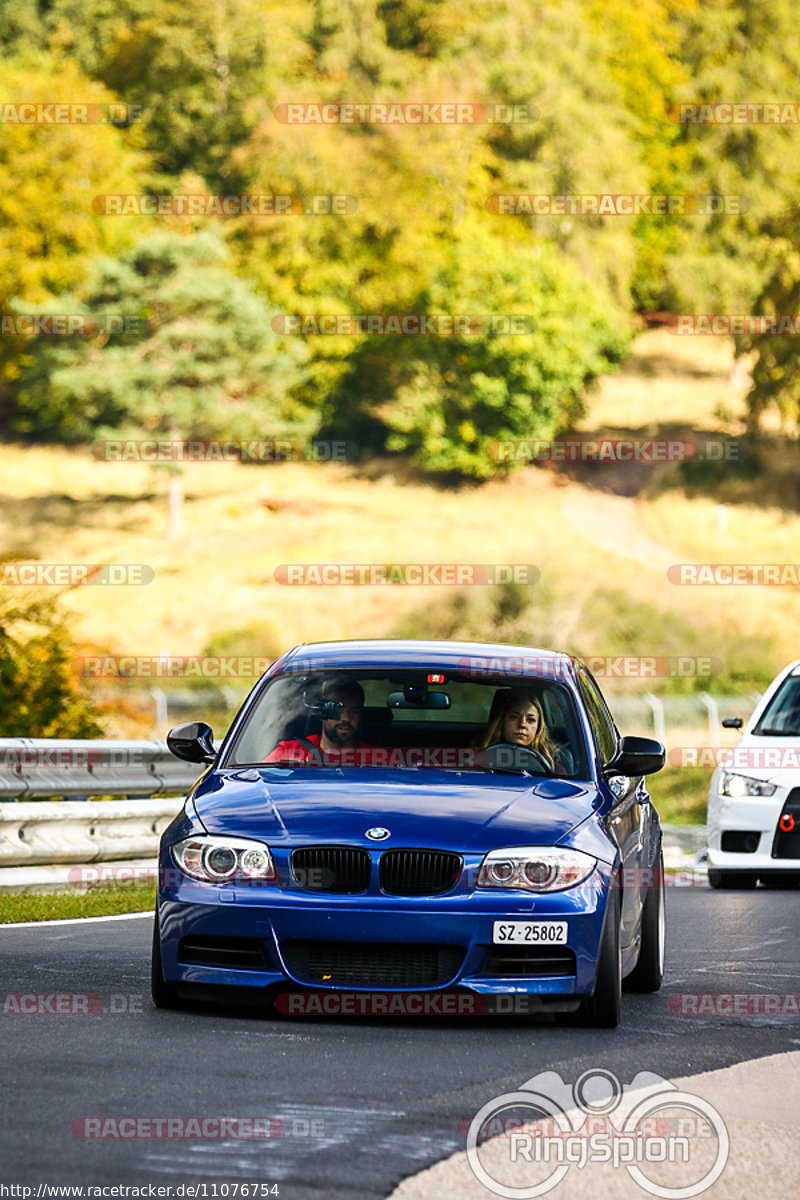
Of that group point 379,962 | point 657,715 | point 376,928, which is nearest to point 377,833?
point 376,928

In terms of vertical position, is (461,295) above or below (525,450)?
above

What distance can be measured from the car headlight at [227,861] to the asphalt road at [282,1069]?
546 millimetres

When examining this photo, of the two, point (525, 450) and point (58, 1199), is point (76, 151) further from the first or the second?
point (58, 1199)

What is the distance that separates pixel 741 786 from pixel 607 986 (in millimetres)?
8461

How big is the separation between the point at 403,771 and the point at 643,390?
284 ft

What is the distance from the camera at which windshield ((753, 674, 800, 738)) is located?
16656 mm

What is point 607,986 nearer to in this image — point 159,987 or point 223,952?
point 223,952

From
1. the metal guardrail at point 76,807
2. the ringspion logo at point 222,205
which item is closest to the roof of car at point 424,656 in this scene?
the metal guardrail at point 76,807

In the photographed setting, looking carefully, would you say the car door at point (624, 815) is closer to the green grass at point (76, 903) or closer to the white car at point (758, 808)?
the green grass at point (76, 903)

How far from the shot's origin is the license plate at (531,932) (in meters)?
7.66

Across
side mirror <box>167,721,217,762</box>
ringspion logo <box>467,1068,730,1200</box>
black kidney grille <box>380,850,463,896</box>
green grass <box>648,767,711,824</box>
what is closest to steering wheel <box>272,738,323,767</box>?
A: side mirror <box>167,721,217,762</box>

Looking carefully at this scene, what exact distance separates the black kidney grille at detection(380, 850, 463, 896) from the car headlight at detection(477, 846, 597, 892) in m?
0.12

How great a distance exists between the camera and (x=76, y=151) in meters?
86.4

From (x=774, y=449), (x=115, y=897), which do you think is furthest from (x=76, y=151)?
(x=115, y=897)
